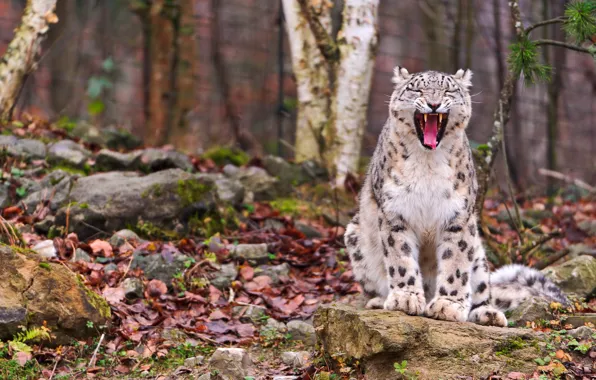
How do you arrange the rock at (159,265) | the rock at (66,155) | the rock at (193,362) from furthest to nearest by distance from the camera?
1. the rock at (66,155)
2. the rock at (159,265)
3. the rock at (193,362)

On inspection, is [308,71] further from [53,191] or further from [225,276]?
[225,276]

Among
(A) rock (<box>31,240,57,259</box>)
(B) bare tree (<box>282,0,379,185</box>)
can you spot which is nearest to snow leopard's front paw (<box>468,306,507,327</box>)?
(A) rock (<box>31,240,57,259</box>)

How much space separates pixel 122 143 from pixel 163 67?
10.1ft

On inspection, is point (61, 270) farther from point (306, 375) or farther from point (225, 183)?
point (225, 183)

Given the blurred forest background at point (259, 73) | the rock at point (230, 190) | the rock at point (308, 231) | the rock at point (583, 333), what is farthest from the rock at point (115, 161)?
the rock at point (583, 333)

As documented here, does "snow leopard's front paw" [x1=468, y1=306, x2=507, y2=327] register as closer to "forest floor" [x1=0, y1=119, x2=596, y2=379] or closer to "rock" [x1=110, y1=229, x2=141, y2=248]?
"forest floor" [x1=0, y1=119, x2=596, y2=379]

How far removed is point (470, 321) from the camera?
5.95 meters

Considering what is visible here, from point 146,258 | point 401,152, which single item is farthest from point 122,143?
point 401,152

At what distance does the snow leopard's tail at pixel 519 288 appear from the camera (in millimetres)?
6484

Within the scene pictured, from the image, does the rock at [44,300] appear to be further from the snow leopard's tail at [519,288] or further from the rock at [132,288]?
the snow leopard's tail at [519,288]

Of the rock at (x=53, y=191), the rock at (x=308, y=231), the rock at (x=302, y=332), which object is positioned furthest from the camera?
the rock at (x=308, y=231)

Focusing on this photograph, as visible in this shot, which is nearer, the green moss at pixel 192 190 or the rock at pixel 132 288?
the rock at pixel 132 288

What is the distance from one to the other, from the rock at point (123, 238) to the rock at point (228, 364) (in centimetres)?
229

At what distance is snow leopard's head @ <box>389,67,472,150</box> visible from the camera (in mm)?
5598
